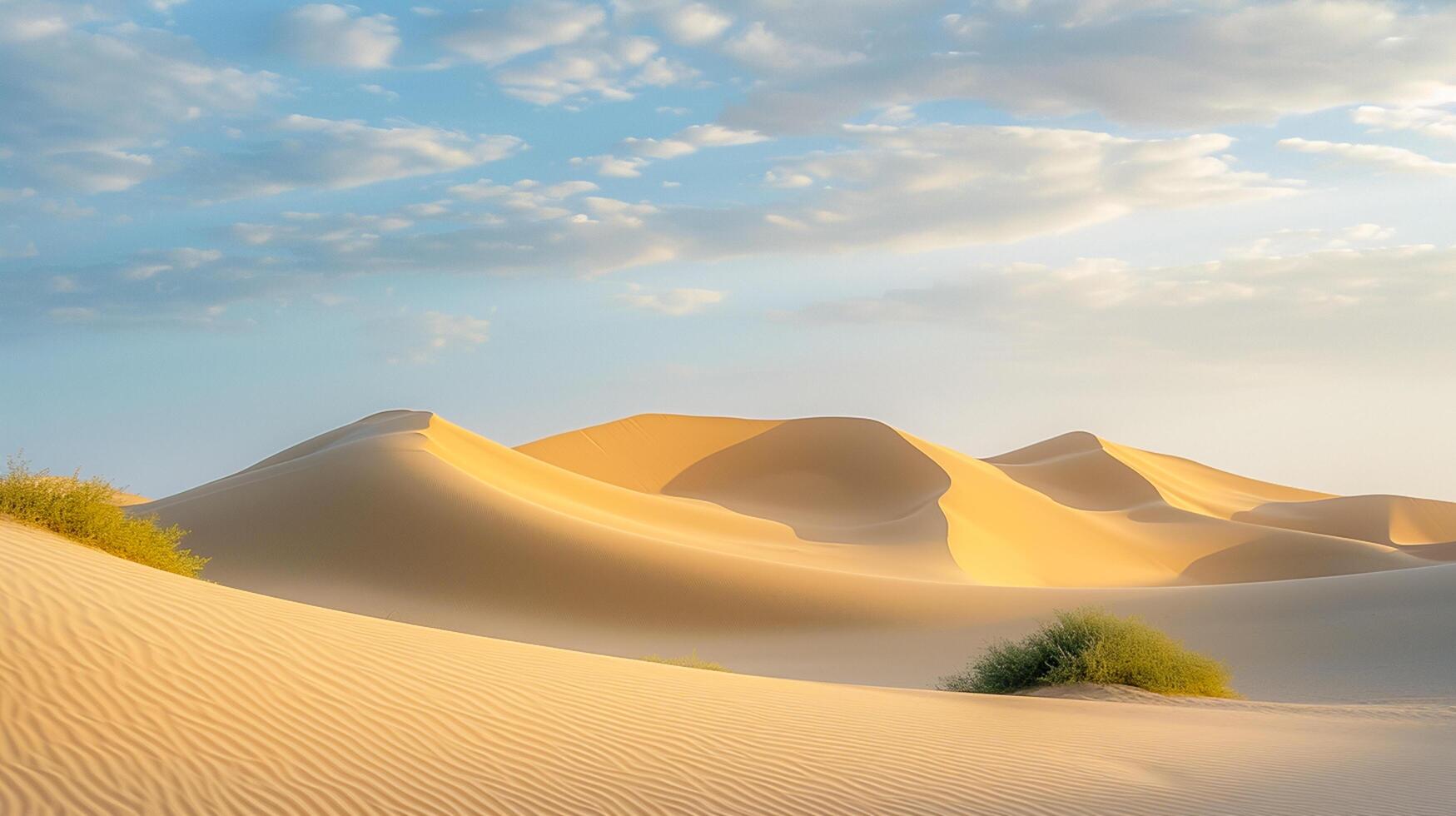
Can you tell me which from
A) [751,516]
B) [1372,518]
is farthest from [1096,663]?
[1372,518]

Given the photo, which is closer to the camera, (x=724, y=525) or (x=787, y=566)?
(x=787, y=566)

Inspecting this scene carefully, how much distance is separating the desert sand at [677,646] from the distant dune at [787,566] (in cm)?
11

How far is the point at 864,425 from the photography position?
5588 centimetres

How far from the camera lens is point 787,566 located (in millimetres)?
28266

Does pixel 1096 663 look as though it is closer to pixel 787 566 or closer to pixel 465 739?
pixel 465 739

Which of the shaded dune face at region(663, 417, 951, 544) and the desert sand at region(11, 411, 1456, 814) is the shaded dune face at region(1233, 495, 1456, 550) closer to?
the desert sand at region(11, 411, 1456, 814)

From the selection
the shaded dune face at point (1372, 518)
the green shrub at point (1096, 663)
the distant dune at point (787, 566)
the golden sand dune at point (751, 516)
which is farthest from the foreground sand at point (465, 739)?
the shaded dune face at point (1372, 518)

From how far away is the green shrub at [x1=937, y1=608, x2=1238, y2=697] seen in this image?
48.5ft

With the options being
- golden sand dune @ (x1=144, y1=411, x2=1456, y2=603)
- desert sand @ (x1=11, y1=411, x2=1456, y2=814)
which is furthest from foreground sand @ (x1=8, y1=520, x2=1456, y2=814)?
golden sand dune @ (x1=144, y1=411, x2=1456, y2=603)

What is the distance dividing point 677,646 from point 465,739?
16323 millimetres

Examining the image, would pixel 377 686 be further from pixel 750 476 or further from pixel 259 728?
pixel 750 476

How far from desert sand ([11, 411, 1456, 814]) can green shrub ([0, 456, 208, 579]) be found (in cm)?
88

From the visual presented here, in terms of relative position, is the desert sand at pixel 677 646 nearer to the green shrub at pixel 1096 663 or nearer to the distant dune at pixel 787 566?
the distant dune at pixel 787 566

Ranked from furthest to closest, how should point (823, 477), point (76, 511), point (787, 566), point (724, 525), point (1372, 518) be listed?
point (1372, 518)
point (823, 477)
point (724, 525)
point (787, 566)
point (76, 511)
